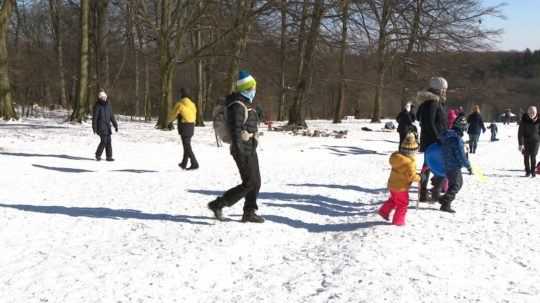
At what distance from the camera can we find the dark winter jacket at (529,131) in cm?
1205

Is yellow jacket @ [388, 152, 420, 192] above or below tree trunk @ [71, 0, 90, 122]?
below

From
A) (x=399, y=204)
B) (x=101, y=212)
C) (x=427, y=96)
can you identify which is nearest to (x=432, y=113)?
(x=427, y=96)

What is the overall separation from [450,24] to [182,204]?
97.0 ft

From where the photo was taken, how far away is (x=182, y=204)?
806cm

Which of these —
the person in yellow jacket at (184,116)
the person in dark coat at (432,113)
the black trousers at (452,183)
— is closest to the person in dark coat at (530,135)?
the person in dark coat at (432,113)

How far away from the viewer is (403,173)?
6570 millimetres

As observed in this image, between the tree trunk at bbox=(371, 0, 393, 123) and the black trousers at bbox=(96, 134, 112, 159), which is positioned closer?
the black trousers at bbox=(96, 134, 112, 159)

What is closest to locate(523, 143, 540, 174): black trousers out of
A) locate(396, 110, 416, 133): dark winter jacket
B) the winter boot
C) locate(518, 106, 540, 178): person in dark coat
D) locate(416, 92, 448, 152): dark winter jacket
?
locate(518, 106, 540, 178): person in dark coat

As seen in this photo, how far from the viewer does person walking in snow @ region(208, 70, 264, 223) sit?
20.4ft

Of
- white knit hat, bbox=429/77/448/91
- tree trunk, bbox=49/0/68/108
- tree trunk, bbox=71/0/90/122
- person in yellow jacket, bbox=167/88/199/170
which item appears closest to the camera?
white knit hat, bbox=429/77/448/91

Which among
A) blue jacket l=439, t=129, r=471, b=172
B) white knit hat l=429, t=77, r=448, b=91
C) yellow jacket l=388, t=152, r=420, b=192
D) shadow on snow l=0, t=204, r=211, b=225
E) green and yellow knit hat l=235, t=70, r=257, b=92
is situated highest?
white knit hat l=429, t=77, r=448, b=91

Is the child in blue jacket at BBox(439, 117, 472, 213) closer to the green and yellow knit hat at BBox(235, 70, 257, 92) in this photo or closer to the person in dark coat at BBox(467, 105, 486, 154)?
the green and yellow knit hat at BBox(235, 70, 257, 92)

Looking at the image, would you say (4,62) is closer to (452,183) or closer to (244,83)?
(244,83)

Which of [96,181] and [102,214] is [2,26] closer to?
[96,181]
